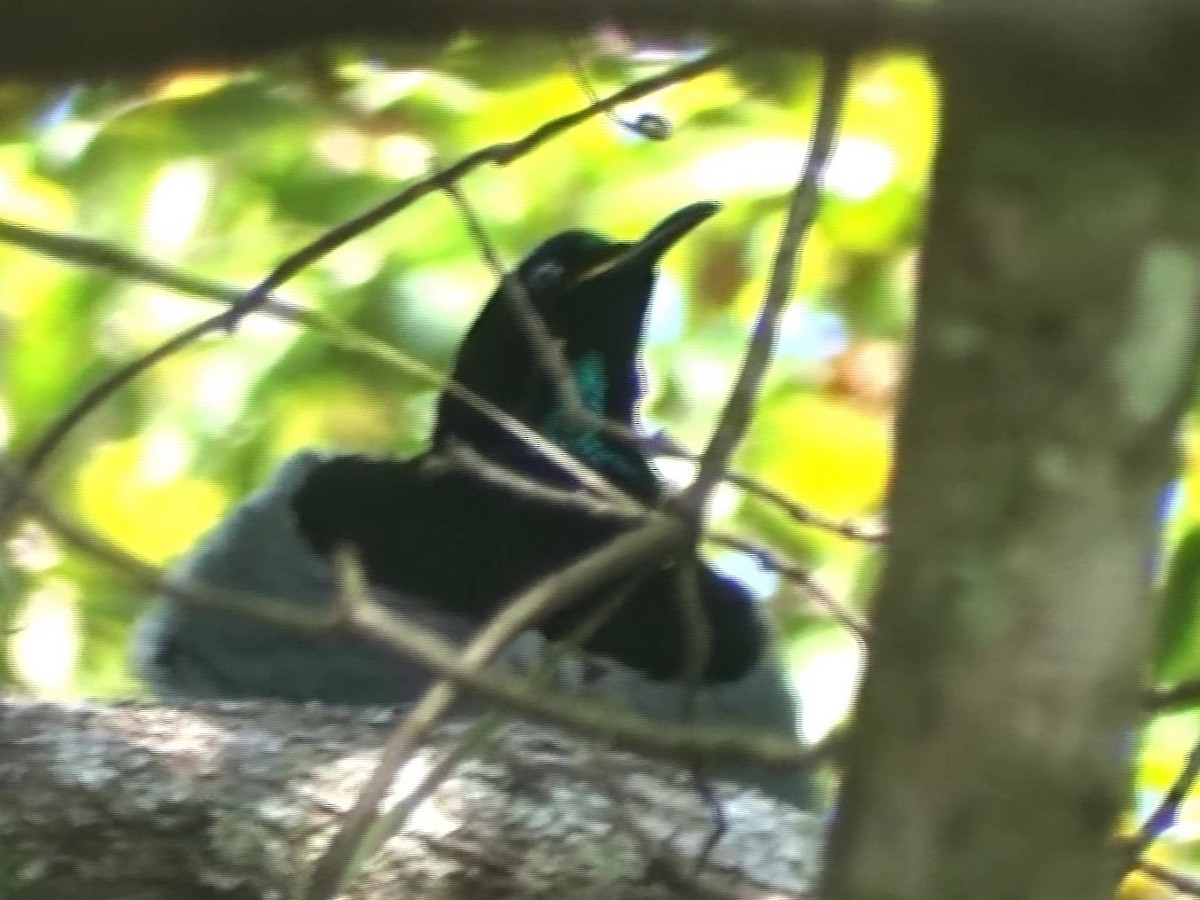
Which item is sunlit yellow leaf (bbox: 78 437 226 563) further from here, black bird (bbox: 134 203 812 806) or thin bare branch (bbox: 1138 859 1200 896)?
thin bare branch (bbox: 1138 859 1200 896)

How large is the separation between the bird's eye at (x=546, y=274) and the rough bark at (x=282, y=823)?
0.91m

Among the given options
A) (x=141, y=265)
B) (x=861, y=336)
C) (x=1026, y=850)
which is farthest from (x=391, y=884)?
(x=861, y=336)

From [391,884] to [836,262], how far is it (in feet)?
3.50

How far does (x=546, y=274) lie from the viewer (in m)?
2.03

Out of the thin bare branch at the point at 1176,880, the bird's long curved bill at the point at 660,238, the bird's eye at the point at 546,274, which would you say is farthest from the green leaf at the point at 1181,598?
the bird's eye at the point at 546,274

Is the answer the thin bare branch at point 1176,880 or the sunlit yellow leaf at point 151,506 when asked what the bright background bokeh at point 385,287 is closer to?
the sunlit yellow leaf at point 151,506

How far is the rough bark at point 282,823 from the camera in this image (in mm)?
1101

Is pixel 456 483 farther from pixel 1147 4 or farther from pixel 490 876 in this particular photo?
pixel 1147 4

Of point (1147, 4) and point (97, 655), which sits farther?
point (97, 655)

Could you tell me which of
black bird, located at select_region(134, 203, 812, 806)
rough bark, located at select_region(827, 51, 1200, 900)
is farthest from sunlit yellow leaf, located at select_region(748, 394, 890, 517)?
rough bark, located at select_region(827, 51, 1200, 900)

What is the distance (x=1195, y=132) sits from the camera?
36 centimetres

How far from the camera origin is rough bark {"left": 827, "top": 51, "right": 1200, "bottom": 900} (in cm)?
46

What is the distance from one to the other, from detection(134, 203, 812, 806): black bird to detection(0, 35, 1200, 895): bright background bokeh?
48 millimetres

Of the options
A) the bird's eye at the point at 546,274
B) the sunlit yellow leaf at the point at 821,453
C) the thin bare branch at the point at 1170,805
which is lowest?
the thin bare branch at the point at 1170,805
